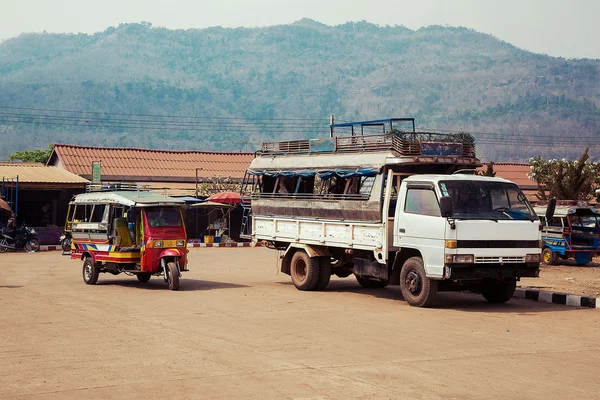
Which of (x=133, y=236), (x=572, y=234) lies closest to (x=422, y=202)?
(x=133, y=236)

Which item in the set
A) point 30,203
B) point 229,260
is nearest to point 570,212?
point 229,260

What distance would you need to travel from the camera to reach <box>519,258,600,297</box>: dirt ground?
2127 centimetres

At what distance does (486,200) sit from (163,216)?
788cm

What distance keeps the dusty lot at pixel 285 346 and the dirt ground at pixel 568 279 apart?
274 centimetres

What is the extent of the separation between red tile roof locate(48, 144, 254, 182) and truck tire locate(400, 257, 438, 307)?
3624 centimetres

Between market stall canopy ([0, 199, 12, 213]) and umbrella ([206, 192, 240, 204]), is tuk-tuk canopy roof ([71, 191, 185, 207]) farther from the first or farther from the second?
umbrella ([206, 192, 240, 204])

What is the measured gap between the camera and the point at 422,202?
17.2 m

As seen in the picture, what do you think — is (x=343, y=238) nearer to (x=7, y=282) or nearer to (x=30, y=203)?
(x=7, y=282)

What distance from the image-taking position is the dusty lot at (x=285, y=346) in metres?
9.59

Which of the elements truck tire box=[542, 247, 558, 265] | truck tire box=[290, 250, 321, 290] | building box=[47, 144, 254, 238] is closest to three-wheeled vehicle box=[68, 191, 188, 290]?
truck tire box=[290, 250, 321, 290]

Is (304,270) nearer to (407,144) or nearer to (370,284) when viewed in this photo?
(370,284)

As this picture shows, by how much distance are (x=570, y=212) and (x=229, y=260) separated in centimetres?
1195

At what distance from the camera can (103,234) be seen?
21797 millimetres

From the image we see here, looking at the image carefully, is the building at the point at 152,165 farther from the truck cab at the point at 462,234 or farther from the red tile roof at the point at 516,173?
the truck cab at the point at 462,234
